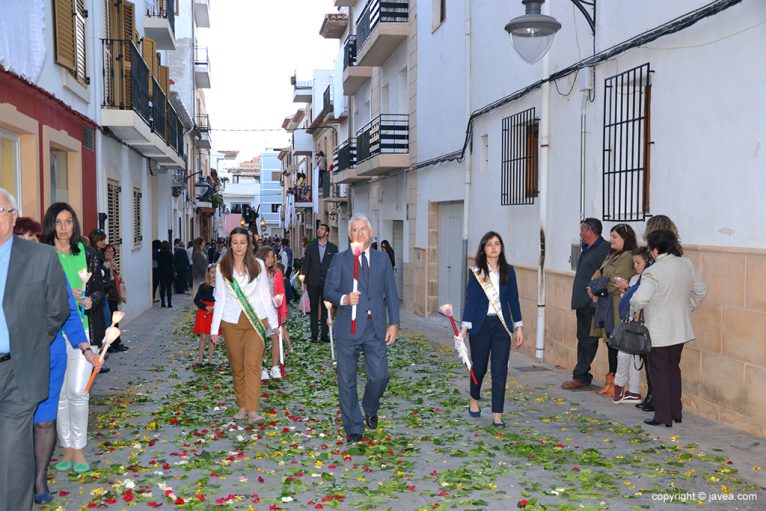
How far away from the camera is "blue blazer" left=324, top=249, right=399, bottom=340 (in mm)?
6488

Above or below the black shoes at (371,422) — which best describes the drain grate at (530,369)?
below

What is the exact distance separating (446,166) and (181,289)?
12.1 meters

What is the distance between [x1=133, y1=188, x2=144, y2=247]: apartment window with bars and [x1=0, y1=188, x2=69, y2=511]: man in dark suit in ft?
46.1

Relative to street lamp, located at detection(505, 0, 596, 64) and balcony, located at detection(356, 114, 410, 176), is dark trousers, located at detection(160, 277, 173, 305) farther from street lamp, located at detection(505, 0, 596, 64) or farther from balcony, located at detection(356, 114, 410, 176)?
street lamp, located at detection(505, 0, 596, 64)

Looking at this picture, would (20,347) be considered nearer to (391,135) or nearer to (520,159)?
(520,159)

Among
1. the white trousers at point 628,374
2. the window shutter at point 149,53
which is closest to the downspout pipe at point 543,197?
the white trousers at point 628,374

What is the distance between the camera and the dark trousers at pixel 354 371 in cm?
638

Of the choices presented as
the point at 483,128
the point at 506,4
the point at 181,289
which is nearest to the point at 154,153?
the point at 181,289

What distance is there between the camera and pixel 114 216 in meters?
15.5

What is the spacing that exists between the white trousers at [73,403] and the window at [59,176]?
6.62 metres

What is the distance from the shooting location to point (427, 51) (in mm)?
17656

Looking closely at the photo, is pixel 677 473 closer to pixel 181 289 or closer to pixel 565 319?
pixel 565 319

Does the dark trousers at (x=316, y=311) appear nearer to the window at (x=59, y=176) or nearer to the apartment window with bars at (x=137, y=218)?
the window at (x=59, y=176)

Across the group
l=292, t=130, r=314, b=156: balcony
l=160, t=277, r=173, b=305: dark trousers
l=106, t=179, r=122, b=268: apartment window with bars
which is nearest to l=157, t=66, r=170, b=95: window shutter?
l=160, t=277, r=173, b=305: dark trousers
